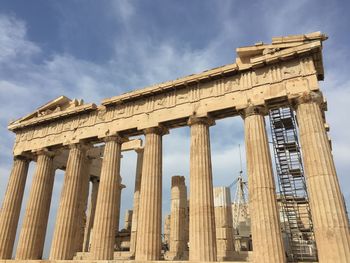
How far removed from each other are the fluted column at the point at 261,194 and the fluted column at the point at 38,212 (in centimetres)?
1476

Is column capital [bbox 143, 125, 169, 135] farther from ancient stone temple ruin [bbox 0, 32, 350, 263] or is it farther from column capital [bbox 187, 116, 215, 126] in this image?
column capital [bbox 187, 116, 215, 126]

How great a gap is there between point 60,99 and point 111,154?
8097 millimetres

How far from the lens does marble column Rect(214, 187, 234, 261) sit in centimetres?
2024

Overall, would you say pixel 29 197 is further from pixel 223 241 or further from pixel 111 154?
pixel 223 241

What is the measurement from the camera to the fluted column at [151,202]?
685 inches

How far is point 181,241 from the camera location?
21.7 m

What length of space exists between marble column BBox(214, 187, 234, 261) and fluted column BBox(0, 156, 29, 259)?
1464 centimetres

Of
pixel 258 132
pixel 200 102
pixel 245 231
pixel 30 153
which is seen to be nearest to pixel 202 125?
pixel 200 102

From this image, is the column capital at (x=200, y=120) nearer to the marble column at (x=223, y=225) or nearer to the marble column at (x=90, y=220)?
the marble column at (x=223, y=225)

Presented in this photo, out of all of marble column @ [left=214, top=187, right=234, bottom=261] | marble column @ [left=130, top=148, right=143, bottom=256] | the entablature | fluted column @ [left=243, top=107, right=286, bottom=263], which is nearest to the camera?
fluted column @ [left=243, top=107, right=286, bottom=263]

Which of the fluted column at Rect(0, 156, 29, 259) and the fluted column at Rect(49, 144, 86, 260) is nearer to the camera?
the fluted column at Rect(49, 144, 86, 260)

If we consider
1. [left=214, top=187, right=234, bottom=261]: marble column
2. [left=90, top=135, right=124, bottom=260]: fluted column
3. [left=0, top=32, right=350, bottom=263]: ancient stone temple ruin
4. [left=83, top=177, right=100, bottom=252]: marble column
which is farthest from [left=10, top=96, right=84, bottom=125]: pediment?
[left=214, top=187, right=234, bottom=261]: marble column

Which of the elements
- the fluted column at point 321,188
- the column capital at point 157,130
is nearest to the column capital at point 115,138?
the column capital at point 157,130

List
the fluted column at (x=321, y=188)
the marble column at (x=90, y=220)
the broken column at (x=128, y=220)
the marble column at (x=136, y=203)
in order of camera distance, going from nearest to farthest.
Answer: the fluted column at (x=321, y=188) → the marble column at (x=136, y=203) → the marble column at (x=90, y=220) → the broken column at (x=128, y=220)
